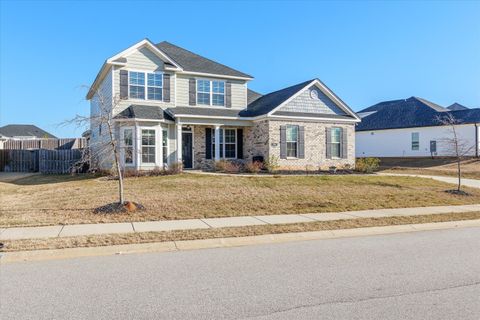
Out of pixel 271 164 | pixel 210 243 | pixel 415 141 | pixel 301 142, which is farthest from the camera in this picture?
pixel 415 141

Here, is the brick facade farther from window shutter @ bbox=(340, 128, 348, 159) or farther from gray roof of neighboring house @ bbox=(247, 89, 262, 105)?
gray roof of neighboring house @ bbox=(247, 89, 262, 105)

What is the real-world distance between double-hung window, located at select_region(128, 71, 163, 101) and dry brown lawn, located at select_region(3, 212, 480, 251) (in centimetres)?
1409

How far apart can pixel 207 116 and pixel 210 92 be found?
260 centimetres

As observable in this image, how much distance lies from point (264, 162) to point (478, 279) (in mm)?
16221

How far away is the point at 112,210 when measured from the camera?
10.7 metres

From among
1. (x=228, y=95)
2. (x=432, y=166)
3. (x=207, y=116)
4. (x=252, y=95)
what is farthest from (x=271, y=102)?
(x=432, y=166)

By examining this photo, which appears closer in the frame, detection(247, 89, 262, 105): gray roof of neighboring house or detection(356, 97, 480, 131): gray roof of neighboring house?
detection(247, 89, 262, 105): gray roof of neighboring house

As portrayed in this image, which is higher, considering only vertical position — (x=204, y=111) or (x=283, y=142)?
(x=204, y=111)

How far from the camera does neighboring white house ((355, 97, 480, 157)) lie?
33.8m

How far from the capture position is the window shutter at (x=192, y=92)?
22.9m

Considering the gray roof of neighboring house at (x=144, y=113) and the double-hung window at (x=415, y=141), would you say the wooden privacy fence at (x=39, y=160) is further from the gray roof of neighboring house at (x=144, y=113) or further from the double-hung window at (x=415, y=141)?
the double-hung window at (x=415, y=141)

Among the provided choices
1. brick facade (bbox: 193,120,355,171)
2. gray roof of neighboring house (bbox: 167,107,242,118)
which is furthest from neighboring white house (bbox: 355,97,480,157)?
gray roof of neighboring house (bbox: 167,107,242,118)

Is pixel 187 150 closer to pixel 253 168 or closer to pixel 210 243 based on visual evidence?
pixel 253 168

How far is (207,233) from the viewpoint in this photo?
28.4ft
